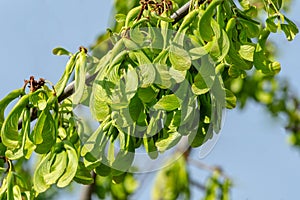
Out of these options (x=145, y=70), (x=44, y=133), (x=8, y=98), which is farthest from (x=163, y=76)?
(x=8, y=98)

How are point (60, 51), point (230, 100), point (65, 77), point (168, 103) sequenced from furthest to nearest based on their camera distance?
1. point (60, 51)
2. point (65, 77)
3. point (230, 100)
4. point (168, 103)

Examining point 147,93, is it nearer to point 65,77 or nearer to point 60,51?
point 65,77

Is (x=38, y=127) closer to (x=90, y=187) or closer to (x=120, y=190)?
(x=90, y=187)

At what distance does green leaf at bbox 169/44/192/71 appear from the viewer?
4.46ft

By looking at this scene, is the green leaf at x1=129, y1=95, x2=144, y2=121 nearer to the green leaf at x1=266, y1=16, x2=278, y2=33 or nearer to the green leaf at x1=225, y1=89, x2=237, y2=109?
the green leaf at x1=225, y1=89, x2=237, y2=109

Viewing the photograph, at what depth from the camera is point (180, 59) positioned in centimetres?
136

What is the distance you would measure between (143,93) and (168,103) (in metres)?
0.05

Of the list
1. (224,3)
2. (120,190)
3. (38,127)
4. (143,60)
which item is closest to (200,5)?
(224,3)

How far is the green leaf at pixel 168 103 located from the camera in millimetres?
1357

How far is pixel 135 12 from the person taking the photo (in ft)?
4.98

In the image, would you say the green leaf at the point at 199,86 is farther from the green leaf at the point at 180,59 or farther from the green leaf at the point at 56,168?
the green leaf at the point at 56,168

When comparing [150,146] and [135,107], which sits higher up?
[135,107]

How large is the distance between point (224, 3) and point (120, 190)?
7.51 feet

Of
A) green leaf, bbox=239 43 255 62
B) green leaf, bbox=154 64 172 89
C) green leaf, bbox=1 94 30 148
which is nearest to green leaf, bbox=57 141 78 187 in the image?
green leaf, bbox=1 94 30 148
